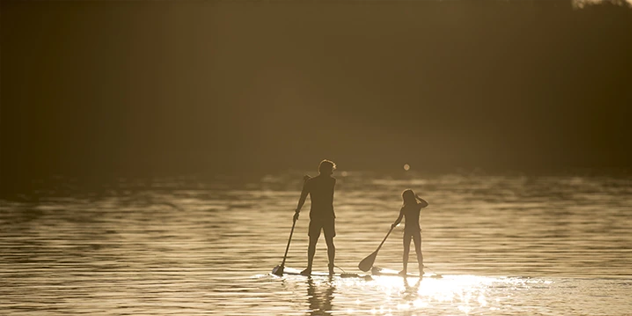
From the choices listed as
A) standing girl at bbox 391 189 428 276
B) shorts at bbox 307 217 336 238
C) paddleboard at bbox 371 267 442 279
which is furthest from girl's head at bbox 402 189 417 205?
shorts at bbox 307 217 336 238

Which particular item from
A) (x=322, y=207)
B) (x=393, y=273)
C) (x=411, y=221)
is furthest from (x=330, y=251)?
(x=411, y=221)

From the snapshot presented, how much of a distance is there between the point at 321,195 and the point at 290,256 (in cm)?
485

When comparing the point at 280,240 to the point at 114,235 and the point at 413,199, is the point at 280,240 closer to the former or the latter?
the point at 114,235

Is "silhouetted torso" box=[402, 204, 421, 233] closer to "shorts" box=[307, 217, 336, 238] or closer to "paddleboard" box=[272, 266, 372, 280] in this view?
"paddleboard" box=[272, 266, 372, 280]

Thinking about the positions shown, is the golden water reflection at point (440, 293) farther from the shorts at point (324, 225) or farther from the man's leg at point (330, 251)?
the shorts at point (324, 225)

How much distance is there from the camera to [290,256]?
25.8 meters

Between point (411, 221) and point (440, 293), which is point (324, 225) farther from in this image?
point (440, 293)

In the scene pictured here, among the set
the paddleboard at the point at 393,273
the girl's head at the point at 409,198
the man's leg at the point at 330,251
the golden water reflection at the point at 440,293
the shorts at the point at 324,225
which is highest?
the girl's head at the point at 409,198

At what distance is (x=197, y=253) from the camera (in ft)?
84.6

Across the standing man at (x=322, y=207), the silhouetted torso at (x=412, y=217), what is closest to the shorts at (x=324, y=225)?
the standing man at (x=322, y=207)

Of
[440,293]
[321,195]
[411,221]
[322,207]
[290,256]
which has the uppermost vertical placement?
[321,195]

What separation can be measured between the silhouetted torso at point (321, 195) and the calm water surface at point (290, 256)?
1207 millimetres

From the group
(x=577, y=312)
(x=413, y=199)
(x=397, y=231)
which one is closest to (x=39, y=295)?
(x=413, y=199)

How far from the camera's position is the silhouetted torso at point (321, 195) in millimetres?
21234
